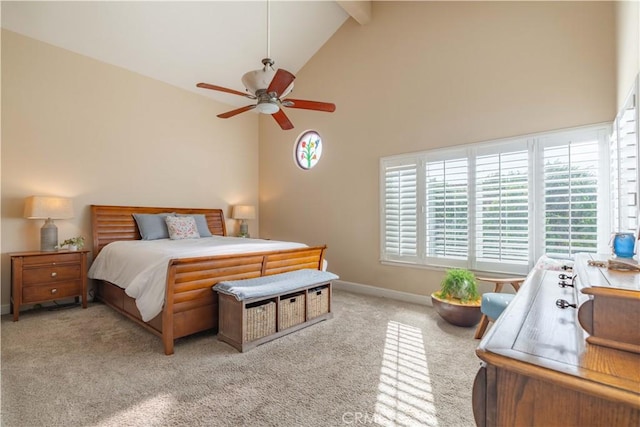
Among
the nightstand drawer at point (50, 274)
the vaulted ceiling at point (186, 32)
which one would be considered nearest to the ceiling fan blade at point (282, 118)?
the vaulted ceiling at point (186, 32)

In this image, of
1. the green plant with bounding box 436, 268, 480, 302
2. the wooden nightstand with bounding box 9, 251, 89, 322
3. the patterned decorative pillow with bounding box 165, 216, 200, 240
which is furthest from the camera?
the patterned decorative pillow with bounding box 165, 216, 200, 240

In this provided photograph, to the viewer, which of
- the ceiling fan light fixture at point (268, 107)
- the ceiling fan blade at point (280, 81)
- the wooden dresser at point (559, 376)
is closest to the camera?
the wooden dresser at point (559, 376)

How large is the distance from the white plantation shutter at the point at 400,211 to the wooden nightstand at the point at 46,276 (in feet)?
12.6

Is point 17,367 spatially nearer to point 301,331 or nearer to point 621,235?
point 301,331

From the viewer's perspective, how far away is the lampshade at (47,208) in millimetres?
3275

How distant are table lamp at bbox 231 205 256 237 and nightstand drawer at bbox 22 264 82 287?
2.33 metres

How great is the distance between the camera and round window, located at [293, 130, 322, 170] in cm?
496

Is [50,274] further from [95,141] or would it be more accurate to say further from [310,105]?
[310,105]

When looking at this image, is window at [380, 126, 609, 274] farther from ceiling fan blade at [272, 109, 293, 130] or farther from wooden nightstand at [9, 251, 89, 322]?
wooden nightstand at [9, 251, 89, 322]

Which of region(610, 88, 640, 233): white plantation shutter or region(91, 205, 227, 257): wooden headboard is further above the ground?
region(610, 88, 640, 233): white plantation shutter

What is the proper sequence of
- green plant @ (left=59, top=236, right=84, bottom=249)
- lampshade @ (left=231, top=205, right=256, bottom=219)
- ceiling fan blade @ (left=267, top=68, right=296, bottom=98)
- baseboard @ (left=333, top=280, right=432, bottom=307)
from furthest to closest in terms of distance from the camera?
lampshade @ (left=231, top=205, right=256, bottom=219) < baseboard @ (left=333, top=280, right=432, bottom=307) < green plant @ (left=59, top=236, right=84, bottom=249) < ceiling fan blade @ (left=267, top=68, right=296, bottom=98)

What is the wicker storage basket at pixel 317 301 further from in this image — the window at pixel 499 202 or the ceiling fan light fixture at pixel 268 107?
the ceiling fan light fixture at pixel 268 107

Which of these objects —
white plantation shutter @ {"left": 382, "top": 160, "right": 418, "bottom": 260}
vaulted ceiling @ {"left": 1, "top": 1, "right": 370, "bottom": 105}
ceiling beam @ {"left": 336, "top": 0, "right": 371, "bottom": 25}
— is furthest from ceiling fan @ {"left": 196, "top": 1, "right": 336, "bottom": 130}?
ceiling beam @ {"left": 336, "top": 0, "right": 371, "bottom": 25}

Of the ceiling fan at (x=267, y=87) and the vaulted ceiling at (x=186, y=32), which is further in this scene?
the vaulted ceiling at (x=186, y=32)
